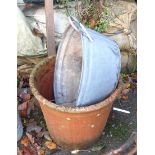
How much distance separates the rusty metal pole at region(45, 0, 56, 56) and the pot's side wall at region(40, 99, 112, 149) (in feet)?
2.03

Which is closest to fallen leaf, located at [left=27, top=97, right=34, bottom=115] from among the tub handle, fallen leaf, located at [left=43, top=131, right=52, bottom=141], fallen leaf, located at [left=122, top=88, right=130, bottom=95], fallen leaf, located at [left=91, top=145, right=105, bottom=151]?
fallen leaf, located at [left=43, top=131, right=52, bottom=141]

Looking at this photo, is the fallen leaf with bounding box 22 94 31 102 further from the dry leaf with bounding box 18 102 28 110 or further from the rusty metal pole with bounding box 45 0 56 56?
the rusty metal pole with bounding box 45 0 56 56

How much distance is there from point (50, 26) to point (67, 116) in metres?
0.82

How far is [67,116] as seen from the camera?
2.51 meters

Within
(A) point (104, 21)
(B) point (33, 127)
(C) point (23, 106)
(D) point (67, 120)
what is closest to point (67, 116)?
(D) point (67, 120)

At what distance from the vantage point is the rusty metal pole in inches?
117

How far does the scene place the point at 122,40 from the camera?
3238mm

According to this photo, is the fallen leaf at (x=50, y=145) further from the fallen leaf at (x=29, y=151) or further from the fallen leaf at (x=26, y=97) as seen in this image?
the fallen leaf at (x=26, y=97)

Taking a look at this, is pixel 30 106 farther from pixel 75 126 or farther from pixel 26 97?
pixel 75 126
